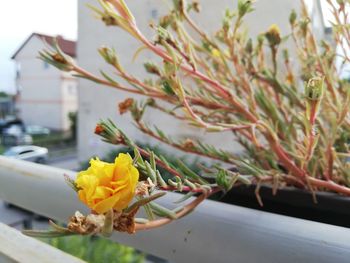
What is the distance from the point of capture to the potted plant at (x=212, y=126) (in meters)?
0.15

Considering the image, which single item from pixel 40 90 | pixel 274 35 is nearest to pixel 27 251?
pixel 274 35

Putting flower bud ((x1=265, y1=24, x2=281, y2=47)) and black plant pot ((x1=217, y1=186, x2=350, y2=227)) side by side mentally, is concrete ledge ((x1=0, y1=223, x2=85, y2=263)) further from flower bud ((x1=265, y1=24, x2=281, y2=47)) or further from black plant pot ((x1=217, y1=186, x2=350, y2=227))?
flower bud ((x1=265, y1=24, x2=281, y2=47))

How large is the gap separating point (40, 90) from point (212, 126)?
1863 mm

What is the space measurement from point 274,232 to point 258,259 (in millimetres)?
19

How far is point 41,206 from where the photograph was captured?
39 centimetres

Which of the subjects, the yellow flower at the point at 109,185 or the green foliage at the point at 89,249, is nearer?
the yellow flower at the point at 109,185

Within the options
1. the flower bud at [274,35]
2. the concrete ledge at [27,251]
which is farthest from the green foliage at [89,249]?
the flower bud at [274,35]

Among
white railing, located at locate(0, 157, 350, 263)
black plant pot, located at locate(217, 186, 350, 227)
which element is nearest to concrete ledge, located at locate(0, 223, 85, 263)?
white railing, located at locate(0, 157, 350, 263)

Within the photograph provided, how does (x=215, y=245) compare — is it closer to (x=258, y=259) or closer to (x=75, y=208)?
(x=258, y=259)

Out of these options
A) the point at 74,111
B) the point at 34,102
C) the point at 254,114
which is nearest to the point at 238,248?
the point at 254,114

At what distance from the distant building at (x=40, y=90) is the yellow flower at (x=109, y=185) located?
0.73 feet

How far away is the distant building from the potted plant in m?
0.11

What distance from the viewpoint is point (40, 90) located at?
1975 mm

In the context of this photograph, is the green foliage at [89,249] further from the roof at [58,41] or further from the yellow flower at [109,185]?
the yellow flower at [109,185]
